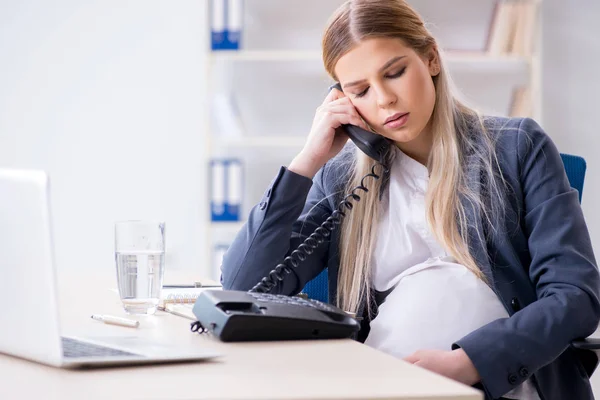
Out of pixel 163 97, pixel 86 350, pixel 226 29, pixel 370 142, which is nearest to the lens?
pixel 86 350

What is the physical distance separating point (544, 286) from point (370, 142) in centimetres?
45

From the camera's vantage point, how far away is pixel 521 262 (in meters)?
1.54

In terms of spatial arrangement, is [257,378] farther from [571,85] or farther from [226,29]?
[571,85]

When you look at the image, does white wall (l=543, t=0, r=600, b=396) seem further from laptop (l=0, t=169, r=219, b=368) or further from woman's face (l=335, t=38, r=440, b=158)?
laptop (l=0, t=169, r=219, b=368)

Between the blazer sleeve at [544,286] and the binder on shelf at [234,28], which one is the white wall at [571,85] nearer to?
the binder on shelf at [234,28]

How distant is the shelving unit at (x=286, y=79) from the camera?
11.8ft

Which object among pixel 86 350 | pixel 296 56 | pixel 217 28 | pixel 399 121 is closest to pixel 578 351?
pixel 399 121

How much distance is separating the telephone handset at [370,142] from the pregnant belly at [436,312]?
0.95 feet

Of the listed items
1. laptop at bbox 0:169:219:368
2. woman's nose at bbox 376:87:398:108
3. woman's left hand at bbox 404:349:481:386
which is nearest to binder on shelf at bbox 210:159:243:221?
woman's nose at bbox 376:87:398:108

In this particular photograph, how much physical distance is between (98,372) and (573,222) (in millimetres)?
956

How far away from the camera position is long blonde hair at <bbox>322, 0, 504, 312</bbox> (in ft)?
5.09

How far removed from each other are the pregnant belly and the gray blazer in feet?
0.14

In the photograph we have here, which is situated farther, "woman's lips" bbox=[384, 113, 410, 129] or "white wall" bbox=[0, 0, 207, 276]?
"white wall" bbox=[0, 0, 207, 276]

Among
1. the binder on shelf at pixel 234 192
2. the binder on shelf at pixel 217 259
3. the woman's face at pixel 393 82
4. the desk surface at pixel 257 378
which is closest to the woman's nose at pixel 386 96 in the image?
the woman's face at pixel 393 82
